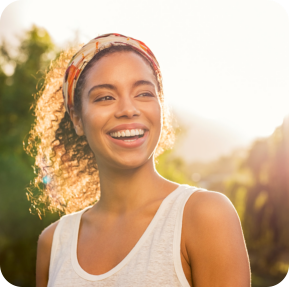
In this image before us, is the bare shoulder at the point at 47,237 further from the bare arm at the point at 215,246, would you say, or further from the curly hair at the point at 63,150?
the bare arm at the point at 215,246

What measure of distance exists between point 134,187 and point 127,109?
1.69ft

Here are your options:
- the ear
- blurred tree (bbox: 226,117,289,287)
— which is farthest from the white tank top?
blurred tree (bbox: 226,117,289,287)

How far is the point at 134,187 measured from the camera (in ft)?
7.11

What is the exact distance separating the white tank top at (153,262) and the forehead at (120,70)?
0.75 m

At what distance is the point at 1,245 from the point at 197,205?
1004cm

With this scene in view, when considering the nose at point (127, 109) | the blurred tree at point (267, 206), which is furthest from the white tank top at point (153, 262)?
A: the blurred tree at point (267, 206)

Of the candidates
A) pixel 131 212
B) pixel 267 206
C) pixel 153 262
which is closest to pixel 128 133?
pixel 131 212

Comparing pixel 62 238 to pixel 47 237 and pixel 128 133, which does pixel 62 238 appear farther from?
pixel 128 133

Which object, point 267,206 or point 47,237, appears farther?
point 267,206

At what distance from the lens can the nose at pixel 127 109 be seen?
2004 mm

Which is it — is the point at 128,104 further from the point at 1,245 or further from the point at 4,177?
the point at 1,245

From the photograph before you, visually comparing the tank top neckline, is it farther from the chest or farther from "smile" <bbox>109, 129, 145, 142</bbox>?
"smile" <bbox>109, 129, 145, 142</bbox>

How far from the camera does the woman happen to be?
1662 mm

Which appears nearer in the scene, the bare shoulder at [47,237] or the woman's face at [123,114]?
the woman's face at [123,114]
